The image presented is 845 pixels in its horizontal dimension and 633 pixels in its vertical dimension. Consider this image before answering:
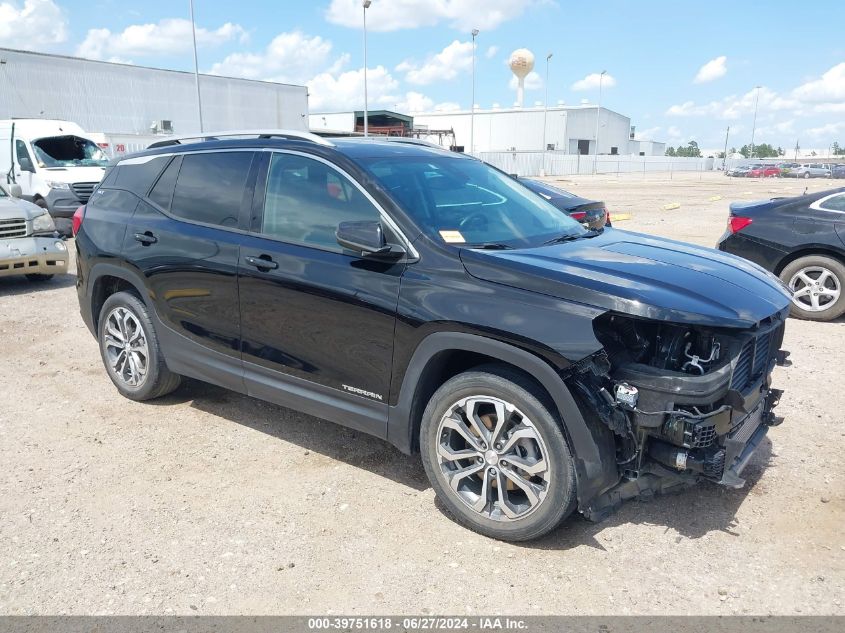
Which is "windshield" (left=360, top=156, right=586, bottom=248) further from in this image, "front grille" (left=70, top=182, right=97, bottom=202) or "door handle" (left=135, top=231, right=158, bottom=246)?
"front grille" (left=70, top=182, right=97, bottom=202)

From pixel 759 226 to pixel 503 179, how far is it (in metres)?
4.42

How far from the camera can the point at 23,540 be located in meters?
3.43

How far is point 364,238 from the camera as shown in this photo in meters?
3.48

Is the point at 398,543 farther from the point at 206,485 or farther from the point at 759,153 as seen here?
the point at 759,153

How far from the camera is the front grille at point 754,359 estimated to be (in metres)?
3.27

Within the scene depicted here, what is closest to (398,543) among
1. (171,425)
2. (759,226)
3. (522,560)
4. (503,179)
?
(522,560)

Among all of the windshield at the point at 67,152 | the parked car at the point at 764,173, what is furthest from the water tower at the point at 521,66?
the windshield at the point at 67,152

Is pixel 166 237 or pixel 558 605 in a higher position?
pixel 166 237

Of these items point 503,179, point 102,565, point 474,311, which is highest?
point 503,179

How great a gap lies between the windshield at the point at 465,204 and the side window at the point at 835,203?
464 cm

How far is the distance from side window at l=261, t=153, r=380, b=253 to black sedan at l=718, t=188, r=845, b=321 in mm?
5624

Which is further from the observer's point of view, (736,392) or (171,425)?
(171,425)

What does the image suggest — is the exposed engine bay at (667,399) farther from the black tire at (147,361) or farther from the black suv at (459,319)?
the black tire at (147,361)

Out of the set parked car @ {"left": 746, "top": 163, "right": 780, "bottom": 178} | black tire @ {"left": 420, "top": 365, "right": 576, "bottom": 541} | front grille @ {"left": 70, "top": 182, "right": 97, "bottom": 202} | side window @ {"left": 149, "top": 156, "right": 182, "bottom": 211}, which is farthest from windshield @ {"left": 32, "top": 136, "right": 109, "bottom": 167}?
parked car @ {"left": 746, "top": 163, "right": 780, "bottom": 178}
